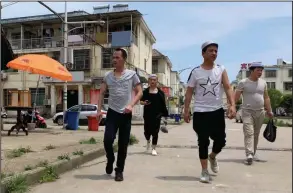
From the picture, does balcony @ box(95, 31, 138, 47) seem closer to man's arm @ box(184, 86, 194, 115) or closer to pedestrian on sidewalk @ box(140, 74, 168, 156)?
pedestrian on sidewalk @ box(140, 74, 168, 156)

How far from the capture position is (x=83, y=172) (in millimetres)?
A: 5793

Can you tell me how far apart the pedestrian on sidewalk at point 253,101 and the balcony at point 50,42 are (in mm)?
28941

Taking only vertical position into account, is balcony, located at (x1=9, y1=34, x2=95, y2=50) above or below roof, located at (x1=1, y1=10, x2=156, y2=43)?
below

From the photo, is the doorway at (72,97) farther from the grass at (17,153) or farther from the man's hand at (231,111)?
the man's hand at (231,111)

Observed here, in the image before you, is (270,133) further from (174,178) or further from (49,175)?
(49,175)

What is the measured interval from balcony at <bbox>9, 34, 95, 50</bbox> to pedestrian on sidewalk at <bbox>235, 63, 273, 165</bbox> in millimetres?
28941

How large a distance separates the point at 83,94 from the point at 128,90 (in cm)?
3059

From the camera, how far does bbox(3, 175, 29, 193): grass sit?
423 centimetres

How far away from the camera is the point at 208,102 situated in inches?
201

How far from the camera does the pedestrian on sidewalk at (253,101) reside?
684 centimetres

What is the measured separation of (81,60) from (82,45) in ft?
4.56

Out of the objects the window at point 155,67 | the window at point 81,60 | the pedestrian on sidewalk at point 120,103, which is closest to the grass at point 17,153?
the pedestrian on sidewalk at point 120,103

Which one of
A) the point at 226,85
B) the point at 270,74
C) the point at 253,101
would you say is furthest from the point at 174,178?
the point at 270,74

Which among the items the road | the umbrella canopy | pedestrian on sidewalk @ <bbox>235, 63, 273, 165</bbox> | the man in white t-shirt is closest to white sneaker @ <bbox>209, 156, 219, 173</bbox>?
the road
